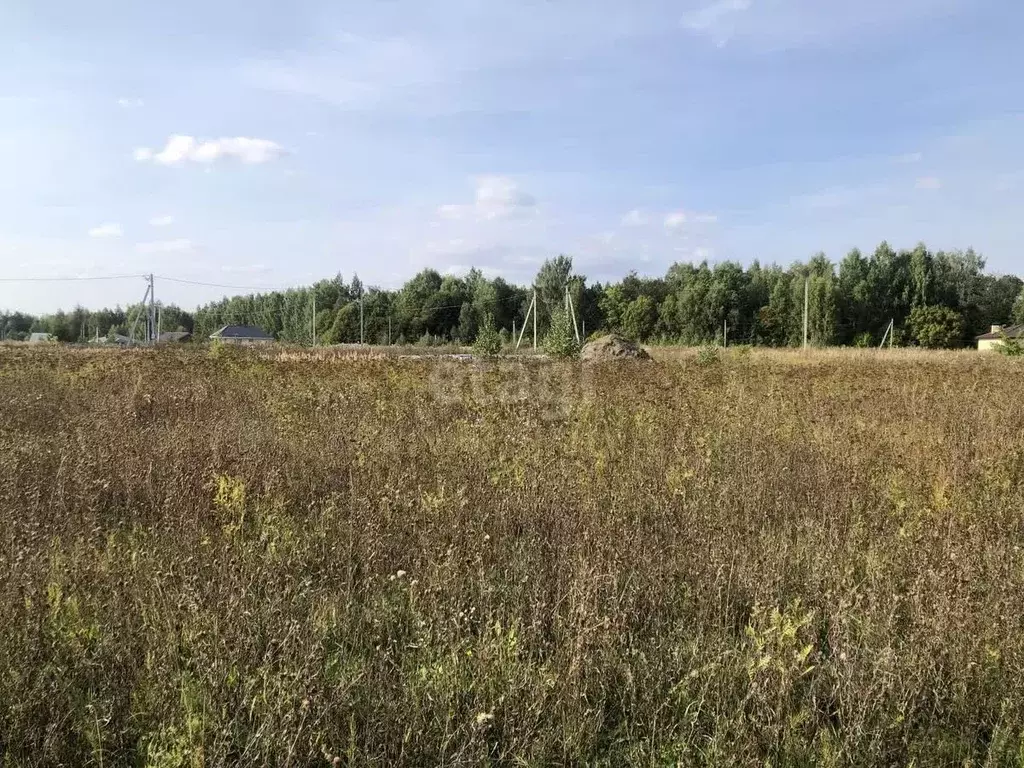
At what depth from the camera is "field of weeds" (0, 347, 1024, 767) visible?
6.93 ft

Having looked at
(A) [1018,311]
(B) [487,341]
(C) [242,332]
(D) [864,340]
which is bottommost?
(B) [487,341]

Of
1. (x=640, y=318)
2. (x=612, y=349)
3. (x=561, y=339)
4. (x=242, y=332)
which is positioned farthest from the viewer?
(x=242, y=332)

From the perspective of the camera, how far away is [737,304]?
59.7 m

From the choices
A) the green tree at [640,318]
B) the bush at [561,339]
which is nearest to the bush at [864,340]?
the green tree at [640,318]

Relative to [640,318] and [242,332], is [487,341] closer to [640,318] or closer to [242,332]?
[640,318]

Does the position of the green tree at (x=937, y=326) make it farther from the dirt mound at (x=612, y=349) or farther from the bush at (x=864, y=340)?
the dirt mound at (x=612, y=349)

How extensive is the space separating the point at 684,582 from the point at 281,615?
1860 millimetres

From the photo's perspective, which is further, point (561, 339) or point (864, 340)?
Answer: point (864, 340)

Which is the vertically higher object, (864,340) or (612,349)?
(864,340)

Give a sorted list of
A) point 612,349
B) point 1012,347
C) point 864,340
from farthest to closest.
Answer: point 864,340, point 612,349, point 1012,347

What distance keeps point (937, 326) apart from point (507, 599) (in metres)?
65.5

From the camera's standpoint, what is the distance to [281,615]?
103 inches

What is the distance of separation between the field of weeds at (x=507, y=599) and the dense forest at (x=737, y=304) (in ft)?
156

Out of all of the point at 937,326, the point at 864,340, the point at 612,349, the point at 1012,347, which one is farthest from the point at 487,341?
the point at 937,326
